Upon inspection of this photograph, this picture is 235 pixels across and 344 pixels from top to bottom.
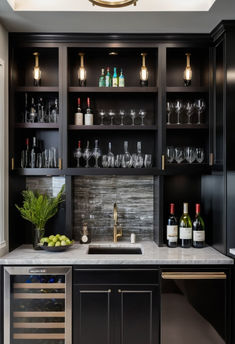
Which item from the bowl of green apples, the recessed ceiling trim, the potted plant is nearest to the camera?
the recessed ceiling trim

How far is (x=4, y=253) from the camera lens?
2.77 m

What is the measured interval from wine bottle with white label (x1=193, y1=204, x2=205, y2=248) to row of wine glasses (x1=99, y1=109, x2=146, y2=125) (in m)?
0.94

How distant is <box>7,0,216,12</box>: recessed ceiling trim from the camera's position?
99.0 inches

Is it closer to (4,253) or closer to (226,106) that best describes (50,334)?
(4,253)

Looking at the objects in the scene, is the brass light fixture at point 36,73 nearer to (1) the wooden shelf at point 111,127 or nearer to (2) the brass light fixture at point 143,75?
(1) the wooden shelf at point 111,127

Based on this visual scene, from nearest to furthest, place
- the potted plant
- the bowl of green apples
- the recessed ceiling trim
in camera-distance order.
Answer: the recessed ceiling trim < the bowl of green apples < the potted plant

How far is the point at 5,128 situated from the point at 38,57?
0.80m

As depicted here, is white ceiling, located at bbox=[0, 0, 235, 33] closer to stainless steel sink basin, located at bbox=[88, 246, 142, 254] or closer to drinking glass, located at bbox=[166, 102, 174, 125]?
drinking glass, located at bbox=[166, 102, 174, 125]

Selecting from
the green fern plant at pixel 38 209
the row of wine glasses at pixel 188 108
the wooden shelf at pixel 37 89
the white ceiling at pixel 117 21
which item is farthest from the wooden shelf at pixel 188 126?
the green fern plant at pixel 38 209

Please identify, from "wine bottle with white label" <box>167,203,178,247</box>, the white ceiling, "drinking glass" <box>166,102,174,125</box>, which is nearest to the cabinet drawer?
"wine bottle with white label" <box>167,203,178,247</box>

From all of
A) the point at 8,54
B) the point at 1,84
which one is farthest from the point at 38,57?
the point at 1,84

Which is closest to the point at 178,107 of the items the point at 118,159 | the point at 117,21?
the point at 118,159

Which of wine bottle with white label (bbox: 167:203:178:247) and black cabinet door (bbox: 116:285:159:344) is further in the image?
wine bottle with white label (bbox: 167:203:178:247)

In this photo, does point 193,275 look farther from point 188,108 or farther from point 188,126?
point 188,108
